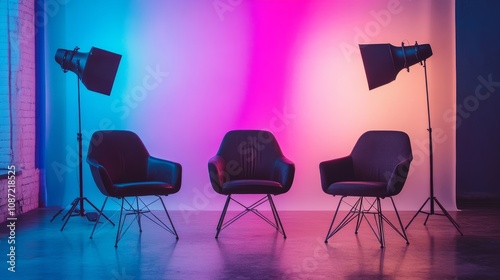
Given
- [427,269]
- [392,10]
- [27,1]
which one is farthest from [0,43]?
[427,269]

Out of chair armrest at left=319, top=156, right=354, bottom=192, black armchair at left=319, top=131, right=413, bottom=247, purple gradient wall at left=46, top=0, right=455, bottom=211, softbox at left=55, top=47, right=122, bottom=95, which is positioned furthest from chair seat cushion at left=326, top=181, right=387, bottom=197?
softbox at left=55, top=47, right=122, bottom=95

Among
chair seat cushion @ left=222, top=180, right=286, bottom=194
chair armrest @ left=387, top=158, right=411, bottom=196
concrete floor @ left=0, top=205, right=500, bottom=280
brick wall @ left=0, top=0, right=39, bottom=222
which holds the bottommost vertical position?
concrete floor @ left=0, top=205, right=500, bottom=280

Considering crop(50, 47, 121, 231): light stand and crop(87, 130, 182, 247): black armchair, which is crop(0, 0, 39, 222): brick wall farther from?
crop(87, 130, 182, 247): black armchair

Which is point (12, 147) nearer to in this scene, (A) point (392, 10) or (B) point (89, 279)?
(B) point (89, 279)

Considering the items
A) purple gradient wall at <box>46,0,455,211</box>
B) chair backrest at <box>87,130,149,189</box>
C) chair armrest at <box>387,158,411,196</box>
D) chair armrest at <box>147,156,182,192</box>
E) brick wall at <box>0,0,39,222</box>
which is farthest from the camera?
purple gradient wall at <box>46,0,455,211</box>

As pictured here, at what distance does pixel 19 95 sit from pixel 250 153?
2.66 meters

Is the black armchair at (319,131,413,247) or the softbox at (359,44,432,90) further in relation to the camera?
the softbox at (359,44,432,90)

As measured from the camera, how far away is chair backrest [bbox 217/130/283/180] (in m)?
5.50

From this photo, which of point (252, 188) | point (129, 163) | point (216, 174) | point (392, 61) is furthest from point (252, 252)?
point (392, 61)

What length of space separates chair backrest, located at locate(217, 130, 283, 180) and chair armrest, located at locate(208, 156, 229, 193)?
9.3 inches

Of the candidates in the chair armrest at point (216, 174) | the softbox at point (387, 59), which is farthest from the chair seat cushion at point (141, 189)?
the softbox at point (387, 59)

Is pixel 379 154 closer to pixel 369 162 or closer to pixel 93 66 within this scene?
pixel 369 162

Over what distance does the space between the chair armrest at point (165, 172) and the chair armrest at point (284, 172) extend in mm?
897

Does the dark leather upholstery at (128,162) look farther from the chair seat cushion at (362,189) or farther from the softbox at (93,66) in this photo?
the chair seat cushion at (362,189)
